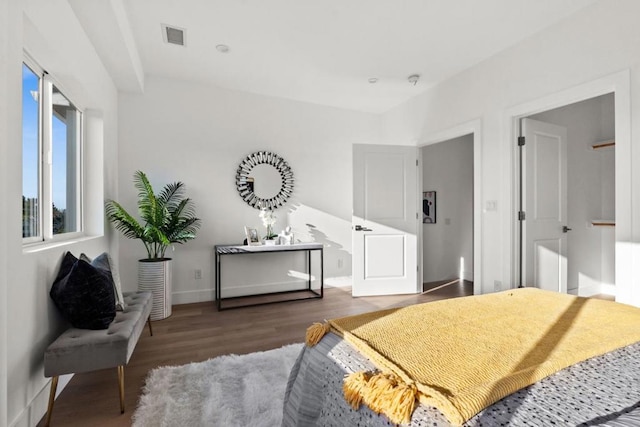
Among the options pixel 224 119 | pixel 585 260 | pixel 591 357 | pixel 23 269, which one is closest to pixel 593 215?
pixel 585 260

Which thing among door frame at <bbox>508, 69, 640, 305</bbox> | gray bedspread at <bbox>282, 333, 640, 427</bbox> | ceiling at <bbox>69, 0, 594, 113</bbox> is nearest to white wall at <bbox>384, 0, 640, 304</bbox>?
door frame at <bbox>508, 69, 640, 305</bbox>

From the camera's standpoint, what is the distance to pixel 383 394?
838mm

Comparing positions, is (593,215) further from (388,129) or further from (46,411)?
(46,411)

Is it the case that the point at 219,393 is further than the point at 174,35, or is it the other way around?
the point at 174,35

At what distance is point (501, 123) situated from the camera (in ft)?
10.3

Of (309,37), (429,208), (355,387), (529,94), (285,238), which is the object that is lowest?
(355,387)

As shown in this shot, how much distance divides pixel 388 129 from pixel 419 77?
122 cm

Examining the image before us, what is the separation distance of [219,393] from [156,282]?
1793 mm

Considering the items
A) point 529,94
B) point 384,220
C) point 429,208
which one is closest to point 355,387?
point 529,94

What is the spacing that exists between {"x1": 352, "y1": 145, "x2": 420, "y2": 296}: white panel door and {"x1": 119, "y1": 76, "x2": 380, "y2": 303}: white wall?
0.60 m

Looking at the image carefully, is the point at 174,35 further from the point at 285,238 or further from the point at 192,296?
the point at 192,296

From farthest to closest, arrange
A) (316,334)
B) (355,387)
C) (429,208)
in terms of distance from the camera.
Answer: (429,208) < (316,334) < (355,387)

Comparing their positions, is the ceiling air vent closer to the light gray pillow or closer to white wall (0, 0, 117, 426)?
white wall (0, 0, 117, 426)

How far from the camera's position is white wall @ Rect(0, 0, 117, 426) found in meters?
1.35
